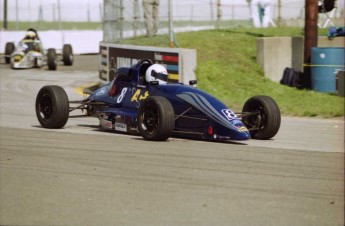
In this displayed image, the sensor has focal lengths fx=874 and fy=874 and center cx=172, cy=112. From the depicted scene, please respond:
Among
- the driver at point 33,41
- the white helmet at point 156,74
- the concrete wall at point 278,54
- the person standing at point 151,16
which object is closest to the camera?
the white helmet at point 156,74

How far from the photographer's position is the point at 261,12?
35625 millimetres

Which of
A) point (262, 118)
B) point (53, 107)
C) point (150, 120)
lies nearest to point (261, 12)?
point (53, 107)

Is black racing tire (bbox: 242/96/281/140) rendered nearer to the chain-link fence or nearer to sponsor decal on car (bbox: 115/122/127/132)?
sponsor decal on car (bbox: 115/122/127/132)

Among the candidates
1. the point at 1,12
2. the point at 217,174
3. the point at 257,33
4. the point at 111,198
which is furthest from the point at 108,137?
the point at 1,12

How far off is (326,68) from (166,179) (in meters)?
13.2

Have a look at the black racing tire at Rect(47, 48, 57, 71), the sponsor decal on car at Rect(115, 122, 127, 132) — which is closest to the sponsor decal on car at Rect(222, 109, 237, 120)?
the sponsor decal on car at Rect(115, 122, 127, 132)

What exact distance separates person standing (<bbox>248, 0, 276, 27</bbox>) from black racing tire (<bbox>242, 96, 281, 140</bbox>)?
22942mm

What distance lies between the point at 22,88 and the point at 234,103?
7182mm

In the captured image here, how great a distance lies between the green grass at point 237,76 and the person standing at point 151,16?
236mm

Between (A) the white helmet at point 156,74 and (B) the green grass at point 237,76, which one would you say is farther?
(B) the green grass at point 237,76

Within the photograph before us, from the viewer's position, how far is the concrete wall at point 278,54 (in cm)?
2300

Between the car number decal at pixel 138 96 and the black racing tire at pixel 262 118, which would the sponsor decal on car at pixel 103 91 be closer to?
the car number decal at pixel 138 96

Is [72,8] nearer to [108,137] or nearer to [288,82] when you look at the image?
[288,82]

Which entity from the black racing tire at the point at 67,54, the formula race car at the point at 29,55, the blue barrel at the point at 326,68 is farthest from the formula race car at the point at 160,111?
the black racing tire at the point at 67,54
